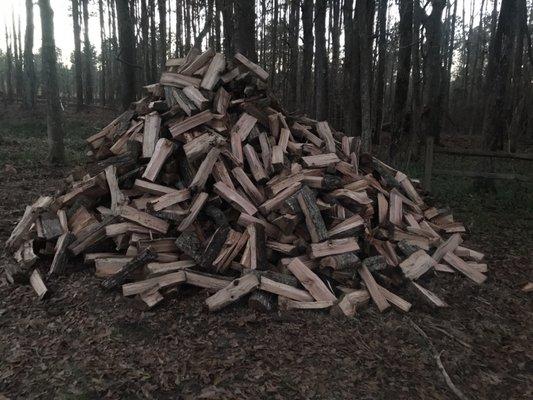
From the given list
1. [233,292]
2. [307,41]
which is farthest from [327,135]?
[307,41]

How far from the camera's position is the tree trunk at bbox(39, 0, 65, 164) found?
10.0 m

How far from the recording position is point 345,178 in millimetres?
5121

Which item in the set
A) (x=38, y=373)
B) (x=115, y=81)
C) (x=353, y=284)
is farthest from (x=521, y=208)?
(x=115, y=81)

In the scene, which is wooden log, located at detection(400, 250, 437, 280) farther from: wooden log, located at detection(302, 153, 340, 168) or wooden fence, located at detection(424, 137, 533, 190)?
wooden fence, located at detection(424, 137, 533, 190)

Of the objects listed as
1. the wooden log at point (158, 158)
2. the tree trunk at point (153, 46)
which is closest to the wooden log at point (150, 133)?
the wooden log at point (158, 158)

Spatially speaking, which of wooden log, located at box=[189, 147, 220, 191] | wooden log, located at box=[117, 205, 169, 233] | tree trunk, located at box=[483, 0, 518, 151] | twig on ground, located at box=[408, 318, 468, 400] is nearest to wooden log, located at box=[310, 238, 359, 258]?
twig on ground, located at box=[408, 318, 468, 400]

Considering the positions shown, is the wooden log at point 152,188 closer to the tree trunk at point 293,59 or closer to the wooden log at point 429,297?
the wooden log at point 429,297

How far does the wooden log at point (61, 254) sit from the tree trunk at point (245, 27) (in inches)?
226

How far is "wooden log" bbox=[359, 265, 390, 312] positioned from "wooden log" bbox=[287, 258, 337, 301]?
1.25 feet

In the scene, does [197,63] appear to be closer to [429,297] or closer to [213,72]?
[213,72]

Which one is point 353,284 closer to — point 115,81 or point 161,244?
point 161,244

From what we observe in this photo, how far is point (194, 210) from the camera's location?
439cm

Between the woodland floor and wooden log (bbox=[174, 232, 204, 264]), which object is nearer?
the woodland floor

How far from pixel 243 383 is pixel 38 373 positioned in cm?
151
